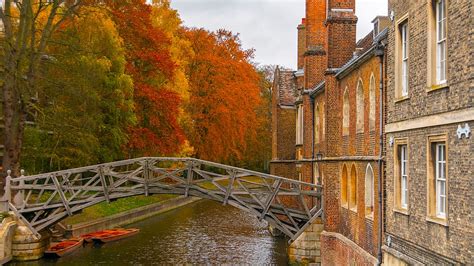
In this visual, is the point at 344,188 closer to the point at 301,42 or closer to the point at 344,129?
the point at 344,129

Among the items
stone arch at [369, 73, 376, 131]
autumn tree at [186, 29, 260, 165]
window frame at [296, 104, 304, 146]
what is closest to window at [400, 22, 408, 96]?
stone arch at [369, 73, 376, 131]

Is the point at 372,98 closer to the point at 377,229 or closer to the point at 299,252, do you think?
the point at 377,229

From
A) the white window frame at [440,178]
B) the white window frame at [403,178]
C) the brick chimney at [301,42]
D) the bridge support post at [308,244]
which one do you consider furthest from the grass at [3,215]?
the brick chimney at [301,42]

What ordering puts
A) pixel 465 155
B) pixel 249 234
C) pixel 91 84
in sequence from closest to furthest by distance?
pixel 465 155 → pixel 91 84 → pixel 249 234

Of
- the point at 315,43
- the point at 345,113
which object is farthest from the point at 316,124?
the point at 345,113

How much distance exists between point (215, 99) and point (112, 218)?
17.8 metres

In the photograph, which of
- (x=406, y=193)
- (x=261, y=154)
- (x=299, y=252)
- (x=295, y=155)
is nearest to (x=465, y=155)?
(x=406, y=193)

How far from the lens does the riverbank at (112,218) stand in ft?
85.2

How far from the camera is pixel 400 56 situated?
12.6 metres

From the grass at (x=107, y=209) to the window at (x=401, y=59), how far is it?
1898 centimetres

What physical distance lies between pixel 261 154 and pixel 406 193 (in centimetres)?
5161

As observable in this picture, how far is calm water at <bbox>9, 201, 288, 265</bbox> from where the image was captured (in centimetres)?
2150

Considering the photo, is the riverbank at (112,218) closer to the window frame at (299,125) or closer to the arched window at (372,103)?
the window frame at (299,125)

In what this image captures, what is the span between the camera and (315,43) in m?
24.5
